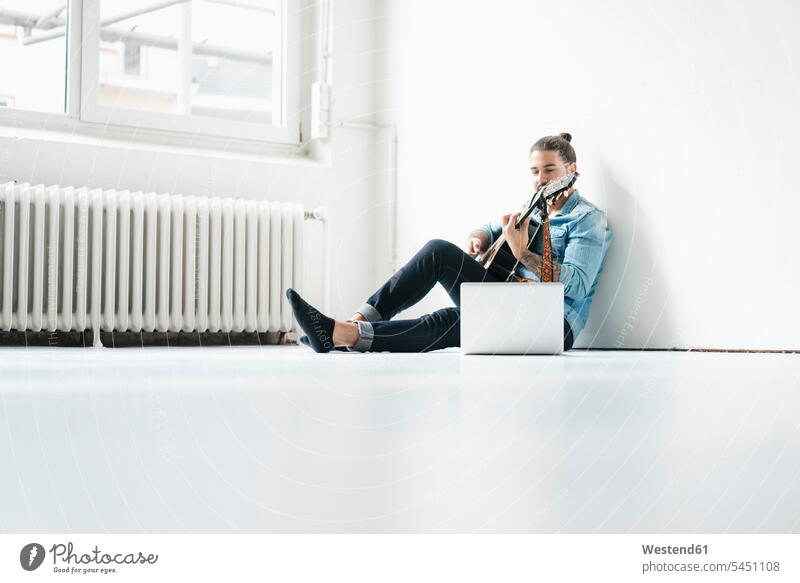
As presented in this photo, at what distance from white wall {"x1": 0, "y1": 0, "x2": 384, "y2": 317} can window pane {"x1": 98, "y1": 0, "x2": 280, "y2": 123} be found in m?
0.19

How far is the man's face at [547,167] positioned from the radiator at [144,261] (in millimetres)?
1117

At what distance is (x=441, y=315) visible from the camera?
7.83ft

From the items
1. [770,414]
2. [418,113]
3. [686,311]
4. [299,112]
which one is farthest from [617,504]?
[299,112]

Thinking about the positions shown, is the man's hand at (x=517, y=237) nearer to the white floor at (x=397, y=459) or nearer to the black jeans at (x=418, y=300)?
the black jeans at (x=418, y=300)

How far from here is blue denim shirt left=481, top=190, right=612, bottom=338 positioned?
8.25ft

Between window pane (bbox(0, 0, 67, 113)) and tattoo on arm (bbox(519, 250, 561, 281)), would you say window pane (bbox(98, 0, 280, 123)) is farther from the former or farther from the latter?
tattoo on arm (bbox(519, 250, 561, 281))

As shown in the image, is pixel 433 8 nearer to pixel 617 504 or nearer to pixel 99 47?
pixel 99 47

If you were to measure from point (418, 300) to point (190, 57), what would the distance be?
1.68 m

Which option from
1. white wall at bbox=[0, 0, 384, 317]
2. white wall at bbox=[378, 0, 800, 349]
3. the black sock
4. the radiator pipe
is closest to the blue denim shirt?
white wall at bbox=[378, 0, 800, 349]

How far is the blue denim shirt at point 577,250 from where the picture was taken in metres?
2.52

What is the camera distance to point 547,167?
105 inches

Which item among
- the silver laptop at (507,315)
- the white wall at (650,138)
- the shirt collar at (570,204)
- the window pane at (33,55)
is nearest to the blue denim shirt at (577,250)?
the shirt collar at (570,204)
